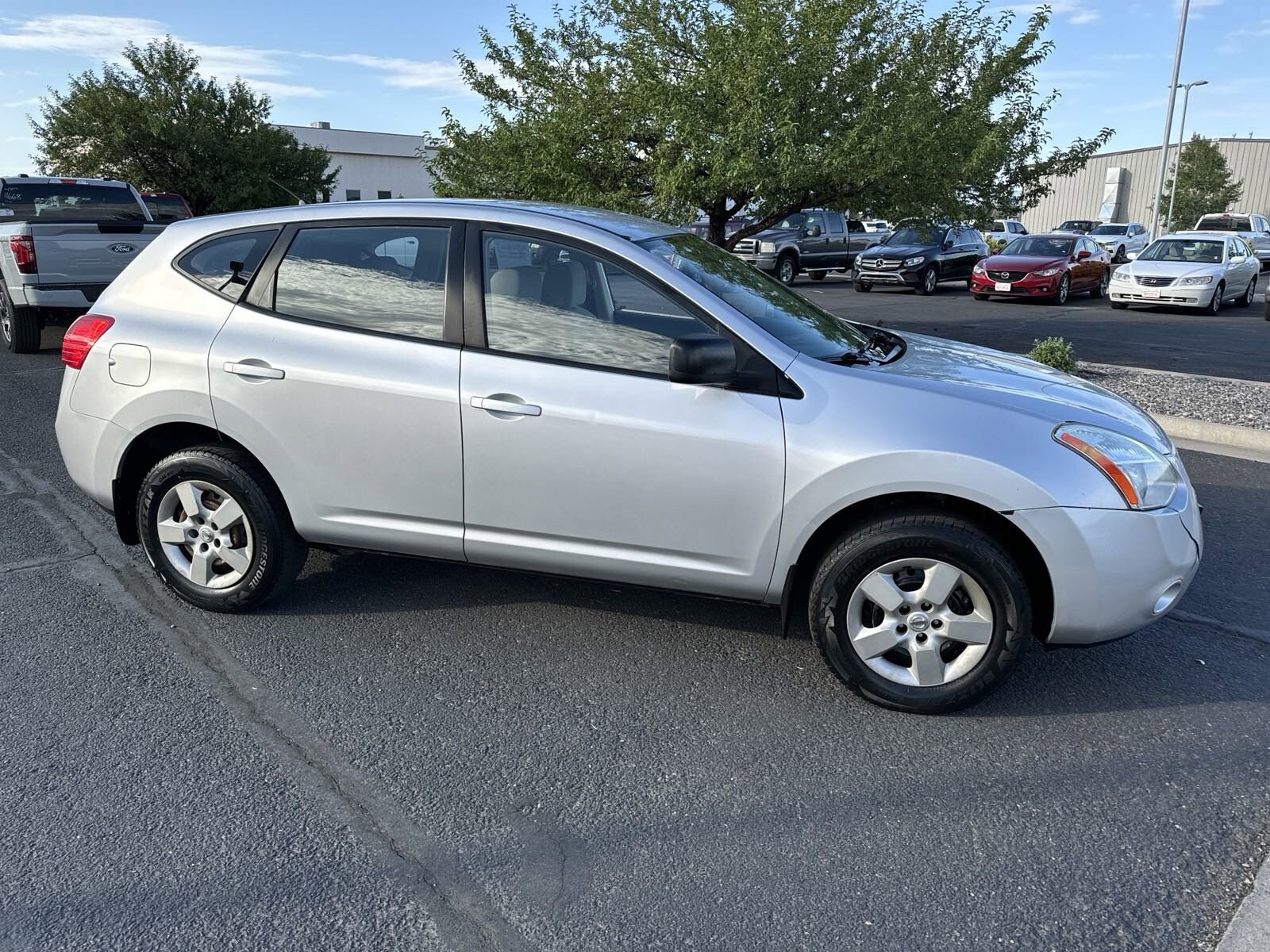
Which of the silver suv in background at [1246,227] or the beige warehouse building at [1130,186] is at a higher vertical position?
the beige warehouse building at [1130,186]

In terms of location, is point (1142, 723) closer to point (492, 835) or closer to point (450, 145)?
point (492, 835)

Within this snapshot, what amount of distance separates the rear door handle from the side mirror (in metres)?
1.64

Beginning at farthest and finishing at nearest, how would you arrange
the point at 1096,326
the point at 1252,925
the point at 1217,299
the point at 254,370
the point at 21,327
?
the point at 1217,299 → the point at 1096,326 → the point at 21,327 → the point at 254,370 → the point at 1252,925

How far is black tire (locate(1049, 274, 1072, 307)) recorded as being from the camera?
20672 mm

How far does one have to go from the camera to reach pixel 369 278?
13.3 feet

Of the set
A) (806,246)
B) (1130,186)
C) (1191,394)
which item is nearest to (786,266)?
(806,246)

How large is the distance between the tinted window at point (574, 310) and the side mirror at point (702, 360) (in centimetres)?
18

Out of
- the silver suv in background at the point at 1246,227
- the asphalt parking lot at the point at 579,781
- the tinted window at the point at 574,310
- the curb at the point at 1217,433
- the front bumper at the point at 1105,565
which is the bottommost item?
the asphalt parking lot at the point at 579,781

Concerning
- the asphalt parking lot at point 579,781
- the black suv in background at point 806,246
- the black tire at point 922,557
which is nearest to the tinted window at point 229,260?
the asphalt parking lot at point 579,781

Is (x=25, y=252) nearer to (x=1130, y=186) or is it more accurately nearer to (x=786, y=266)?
(x=786, y=266)

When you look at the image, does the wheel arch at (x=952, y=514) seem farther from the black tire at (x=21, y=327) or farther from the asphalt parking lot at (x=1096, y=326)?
the black tire at (x=21, y=327)

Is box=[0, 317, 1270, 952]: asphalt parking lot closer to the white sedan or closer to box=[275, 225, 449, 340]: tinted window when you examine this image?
box=[275, 225, 449, 340]: tinted window

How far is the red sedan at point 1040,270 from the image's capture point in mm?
20484

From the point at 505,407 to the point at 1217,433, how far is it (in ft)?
21.4
